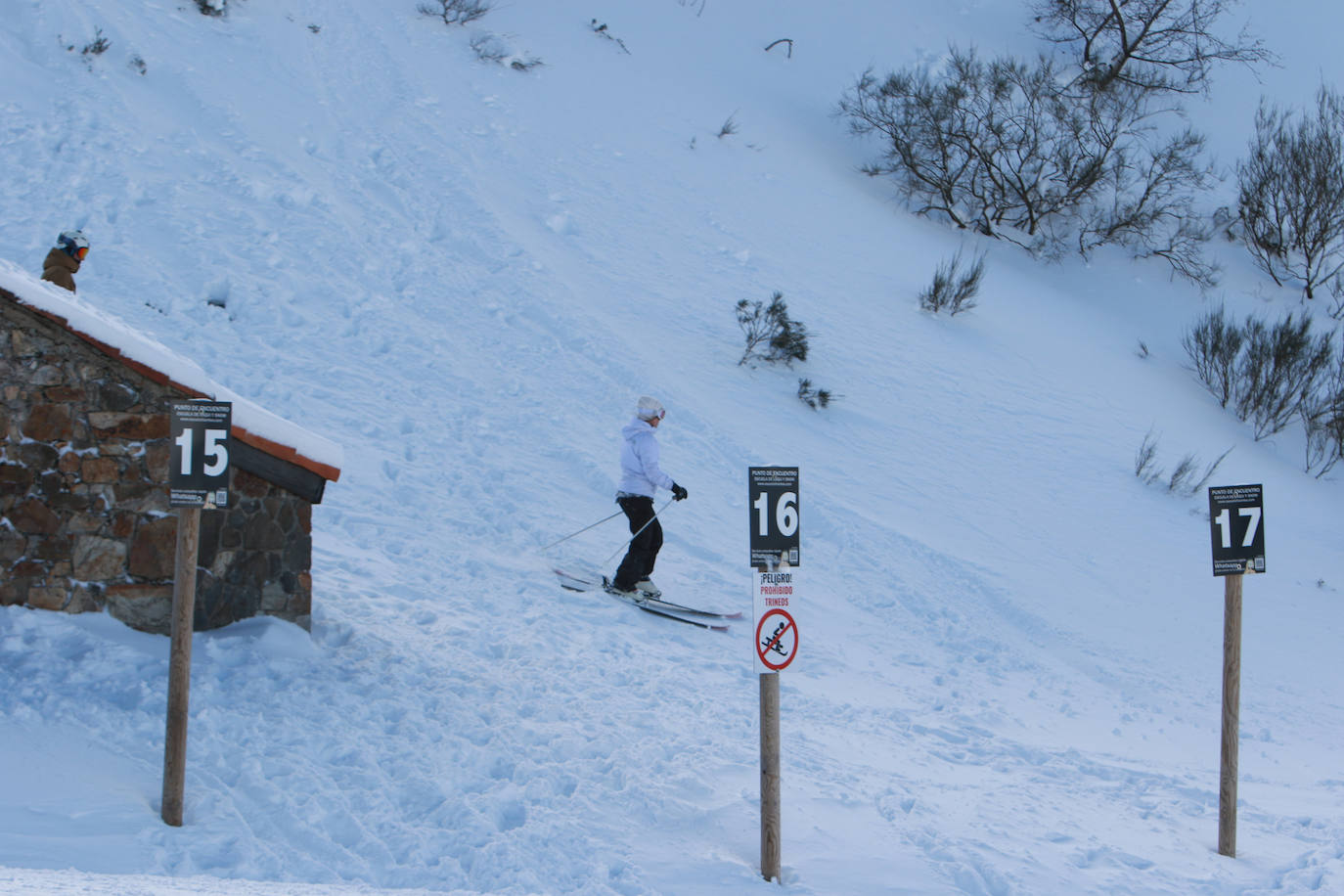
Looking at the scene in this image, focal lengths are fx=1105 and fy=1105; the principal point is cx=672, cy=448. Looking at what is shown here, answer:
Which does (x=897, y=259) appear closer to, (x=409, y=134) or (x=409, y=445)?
(x=409, y=134)

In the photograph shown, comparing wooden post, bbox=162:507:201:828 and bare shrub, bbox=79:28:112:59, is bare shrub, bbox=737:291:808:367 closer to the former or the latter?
bare shrub, bbox=79:28:112:59

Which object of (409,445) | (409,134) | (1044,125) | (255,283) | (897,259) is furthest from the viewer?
(1044,125)

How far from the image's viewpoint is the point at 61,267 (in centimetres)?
785

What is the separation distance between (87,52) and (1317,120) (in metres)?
21.6

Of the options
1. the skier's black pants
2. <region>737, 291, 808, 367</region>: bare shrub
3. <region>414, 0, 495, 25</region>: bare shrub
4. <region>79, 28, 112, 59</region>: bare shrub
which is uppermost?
<region>414, 0, 495, 25</region>: bare shrub

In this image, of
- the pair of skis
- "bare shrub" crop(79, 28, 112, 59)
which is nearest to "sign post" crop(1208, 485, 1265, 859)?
the pair of skis

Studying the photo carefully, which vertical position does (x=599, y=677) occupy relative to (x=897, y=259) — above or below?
below

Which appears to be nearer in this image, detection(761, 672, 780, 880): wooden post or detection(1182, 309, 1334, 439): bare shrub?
detection(761, 672, 780, 880): wooden post

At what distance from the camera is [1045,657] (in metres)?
9.43

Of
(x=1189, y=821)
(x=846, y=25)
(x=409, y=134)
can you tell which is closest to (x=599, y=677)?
(x=1189, y=821)

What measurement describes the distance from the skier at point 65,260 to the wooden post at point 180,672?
13.9 feet

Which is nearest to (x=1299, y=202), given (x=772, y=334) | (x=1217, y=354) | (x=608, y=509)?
(x=1217, y=354)

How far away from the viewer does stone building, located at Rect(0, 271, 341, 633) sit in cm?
558

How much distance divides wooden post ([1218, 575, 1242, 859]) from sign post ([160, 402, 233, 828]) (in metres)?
4.81
